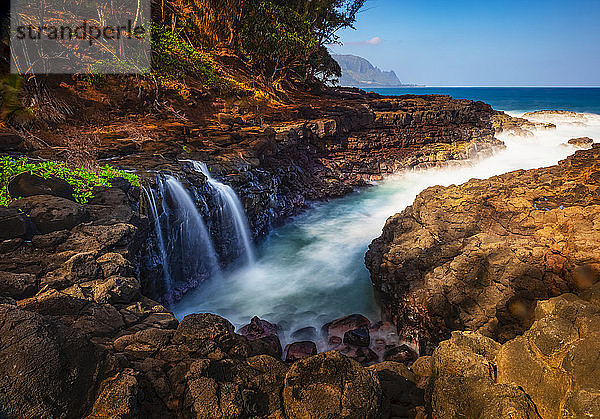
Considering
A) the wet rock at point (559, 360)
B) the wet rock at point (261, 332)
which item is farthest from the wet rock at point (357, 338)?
the wet rock at point (559, 360)

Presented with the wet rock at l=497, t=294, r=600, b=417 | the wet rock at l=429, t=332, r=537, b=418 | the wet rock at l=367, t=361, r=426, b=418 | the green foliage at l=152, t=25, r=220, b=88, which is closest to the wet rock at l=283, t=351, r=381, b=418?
the wet rock at l=367, t=361, r=426, b=418

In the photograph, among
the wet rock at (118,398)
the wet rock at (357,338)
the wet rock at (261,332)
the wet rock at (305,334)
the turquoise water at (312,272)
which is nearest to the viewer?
the wet rock at (118,398)

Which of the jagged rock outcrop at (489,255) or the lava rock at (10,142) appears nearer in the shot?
the jagged rock outcrop at (489,255)

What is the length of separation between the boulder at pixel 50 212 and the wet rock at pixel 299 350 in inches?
208

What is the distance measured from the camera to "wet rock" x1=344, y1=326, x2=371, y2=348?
7840 millimetres

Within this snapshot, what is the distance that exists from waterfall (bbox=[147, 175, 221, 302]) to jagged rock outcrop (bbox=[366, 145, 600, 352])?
5717mm

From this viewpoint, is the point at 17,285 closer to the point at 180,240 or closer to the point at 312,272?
the point at 180,240

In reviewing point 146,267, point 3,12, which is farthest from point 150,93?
point 146,267

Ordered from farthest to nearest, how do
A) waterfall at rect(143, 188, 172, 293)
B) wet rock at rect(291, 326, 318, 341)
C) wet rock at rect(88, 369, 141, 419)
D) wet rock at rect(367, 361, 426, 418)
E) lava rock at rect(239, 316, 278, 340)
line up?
waterfall at rect(143, 188, 172, 293) → wet rock at rect(291, 326, 318, 341) → lava rock at rect(239, 316, 278, 340) → wet rock at rect(367, 361, 426, 418) → wet rock at rect(88, 369, 141, 419)

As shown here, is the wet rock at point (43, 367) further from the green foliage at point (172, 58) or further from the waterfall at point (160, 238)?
the green foliage at point (172, 58)

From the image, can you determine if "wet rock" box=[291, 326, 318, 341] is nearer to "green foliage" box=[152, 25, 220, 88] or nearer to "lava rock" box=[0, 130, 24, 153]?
"lava rock" box=[0, 130, 24, 153]

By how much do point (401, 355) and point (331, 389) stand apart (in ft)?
14.1

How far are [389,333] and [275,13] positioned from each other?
2384 centimetres

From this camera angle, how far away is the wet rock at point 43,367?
9.34 ft
